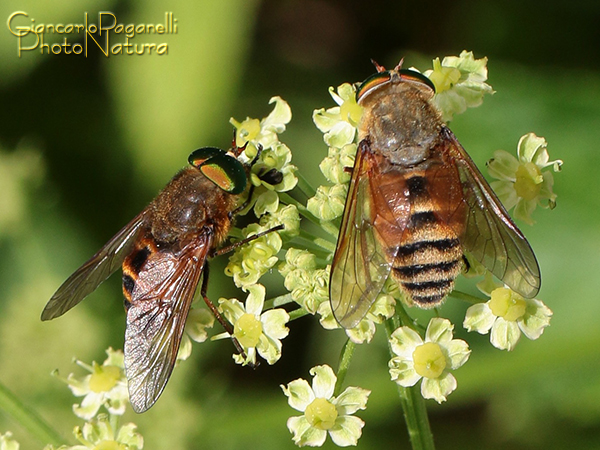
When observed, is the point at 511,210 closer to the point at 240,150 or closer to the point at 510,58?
the point at 240,150

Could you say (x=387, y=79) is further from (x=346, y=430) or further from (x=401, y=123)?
(x=346, y=430)

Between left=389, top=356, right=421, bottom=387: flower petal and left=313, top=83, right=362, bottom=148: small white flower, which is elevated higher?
left=313, top=83, right=362, bottom=148: small white flower

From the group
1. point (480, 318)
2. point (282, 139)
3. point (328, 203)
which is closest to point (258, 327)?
point (328, 203)

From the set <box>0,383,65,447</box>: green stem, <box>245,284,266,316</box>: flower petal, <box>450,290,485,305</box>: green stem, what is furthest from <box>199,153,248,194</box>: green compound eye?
<box>0,383,65,447</box>: green stem

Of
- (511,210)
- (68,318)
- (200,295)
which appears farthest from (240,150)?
(68,318)

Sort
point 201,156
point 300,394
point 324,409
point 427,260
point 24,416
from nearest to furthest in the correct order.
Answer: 1. point 427,260
2. point 324,409
3. point 300,394
4. point 201,156
5. point 24,416

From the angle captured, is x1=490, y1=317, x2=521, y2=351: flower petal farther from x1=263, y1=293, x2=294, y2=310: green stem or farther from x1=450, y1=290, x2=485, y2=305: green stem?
x1=263, y1=293, x2=294, y2=310: green stem

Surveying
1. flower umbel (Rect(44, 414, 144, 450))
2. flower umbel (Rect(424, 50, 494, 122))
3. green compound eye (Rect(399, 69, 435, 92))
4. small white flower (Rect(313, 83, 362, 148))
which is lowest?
flower umbel (Rect(44, 414, 144, 450))
